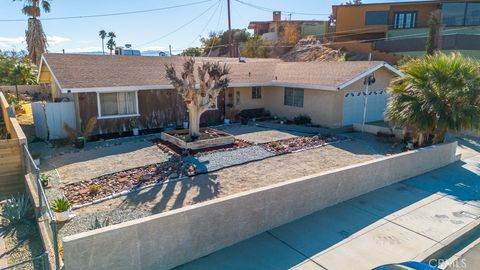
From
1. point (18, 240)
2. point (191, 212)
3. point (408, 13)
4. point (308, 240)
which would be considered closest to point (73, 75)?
point (18, 240)

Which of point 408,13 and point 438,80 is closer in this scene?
point 438,80

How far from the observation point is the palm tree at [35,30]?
2508cm

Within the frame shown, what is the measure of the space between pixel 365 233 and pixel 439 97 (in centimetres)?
696

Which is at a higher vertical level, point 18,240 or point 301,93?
point 301,93

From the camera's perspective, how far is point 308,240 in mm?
6164

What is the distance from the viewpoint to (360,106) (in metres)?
17.8

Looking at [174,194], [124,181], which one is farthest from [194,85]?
[174,194]

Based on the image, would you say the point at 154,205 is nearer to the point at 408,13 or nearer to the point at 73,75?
the point at 73,75

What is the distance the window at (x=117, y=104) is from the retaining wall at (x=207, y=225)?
11.1m

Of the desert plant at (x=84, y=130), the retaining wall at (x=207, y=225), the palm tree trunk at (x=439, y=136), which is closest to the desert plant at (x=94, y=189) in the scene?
the retaining wall at (x=207, y=225)

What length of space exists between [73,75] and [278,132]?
1006cm

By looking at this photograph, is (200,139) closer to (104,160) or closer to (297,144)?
(104,160)

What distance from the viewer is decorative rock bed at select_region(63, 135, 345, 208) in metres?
8.45

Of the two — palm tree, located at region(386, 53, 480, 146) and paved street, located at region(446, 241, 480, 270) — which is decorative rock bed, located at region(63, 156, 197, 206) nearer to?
paved street, located at region(446, 241, 480, 270)
